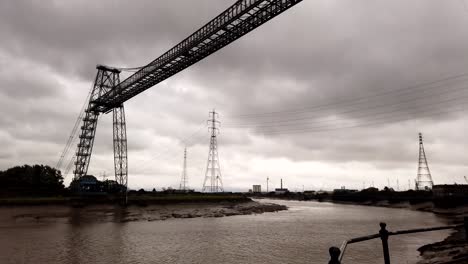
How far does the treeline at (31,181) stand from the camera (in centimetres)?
6350

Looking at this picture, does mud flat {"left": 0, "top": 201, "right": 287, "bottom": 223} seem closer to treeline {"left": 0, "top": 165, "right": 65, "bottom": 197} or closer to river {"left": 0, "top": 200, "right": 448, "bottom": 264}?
river {"left": 0, "top": 200, "right": 448, "bottom": 264}

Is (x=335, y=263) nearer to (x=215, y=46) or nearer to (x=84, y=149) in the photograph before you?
(x=215, y=46)

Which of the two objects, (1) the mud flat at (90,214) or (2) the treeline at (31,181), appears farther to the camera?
(2) the treeline at (31,181)

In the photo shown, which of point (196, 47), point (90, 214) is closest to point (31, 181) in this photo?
point (90, 214)

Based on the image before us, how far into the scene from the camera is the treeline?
208ft

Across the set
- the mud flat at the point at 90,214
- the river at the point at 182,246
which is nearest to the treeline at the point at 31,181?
the mud flat at the point at 90,214

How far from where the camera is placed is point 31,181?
70.4m

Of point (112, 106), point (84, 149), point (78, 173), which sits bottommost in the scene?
point (78, 173)

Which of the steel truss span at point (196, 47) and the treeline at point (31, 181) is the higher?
the steel truss span at point (196, 47)

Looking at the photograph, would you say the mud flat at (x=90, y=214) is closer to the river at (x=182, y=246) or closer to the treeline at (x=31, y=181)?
the river at (x=182, y=246)

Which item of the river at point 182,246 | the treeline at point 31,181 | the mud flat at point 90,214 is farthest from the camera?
the treeline at point 31,181

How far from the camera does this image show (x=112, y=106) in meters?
63.8

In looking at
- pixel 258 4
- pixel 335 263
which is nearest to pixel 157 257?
pixel 335 263

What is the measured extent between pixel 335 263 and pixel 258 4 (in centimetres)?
3108
